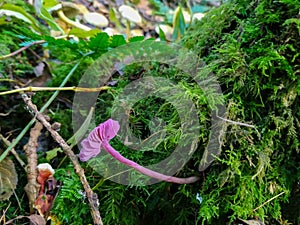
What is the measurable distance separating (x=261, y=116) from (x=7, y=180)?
0.60 meters

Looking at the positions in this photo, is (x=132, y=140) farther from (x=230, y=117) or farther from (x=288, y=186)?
(x=288, y=186)

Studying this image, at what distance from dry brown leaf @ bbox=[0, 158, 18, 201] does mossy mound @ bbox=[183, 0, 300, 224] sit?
0.42 metres

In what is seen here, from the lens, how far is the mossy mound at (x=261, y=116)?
652 mm

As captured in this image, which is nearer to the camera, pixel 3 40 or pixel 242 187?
pixel 242 187

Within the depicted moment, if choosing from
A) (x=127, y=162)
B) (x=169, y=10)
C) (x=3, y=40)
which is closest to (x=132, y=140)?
(x=127, y=162)

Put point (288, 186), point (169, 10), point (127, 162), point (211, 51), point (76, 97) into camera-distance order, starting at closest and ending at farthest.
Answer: point (127, 162), point (288, 186), point (211, 51), point (76, 97), point (169, 10)

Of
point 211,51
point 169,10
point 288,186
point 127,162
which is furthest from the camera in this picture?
point 169,10

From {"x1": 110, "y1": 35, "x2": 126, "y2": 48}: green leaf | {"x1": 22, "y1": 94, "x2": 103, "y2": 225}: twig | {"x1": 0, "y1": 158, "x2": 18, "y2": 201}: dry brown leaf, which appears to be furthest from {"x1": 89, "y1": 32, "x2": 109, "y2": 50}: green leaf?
{"x1": 0, "y1": 158, "x2": 18, "y2": 201}: dry brown leaf

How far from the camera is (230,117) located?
2.20 ft

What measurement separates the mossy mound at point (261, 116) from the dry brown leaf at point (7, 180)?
42cm

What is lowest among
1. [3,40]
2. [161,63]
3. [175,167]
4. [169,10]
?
[169,10]

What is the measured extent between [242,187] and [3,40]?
2.90 ft

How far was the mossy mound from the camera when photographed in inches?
25.7

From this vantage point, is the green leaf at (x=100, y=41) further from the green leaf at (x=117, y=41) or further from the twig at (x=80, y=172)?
the twig at (x=80, y=172)
